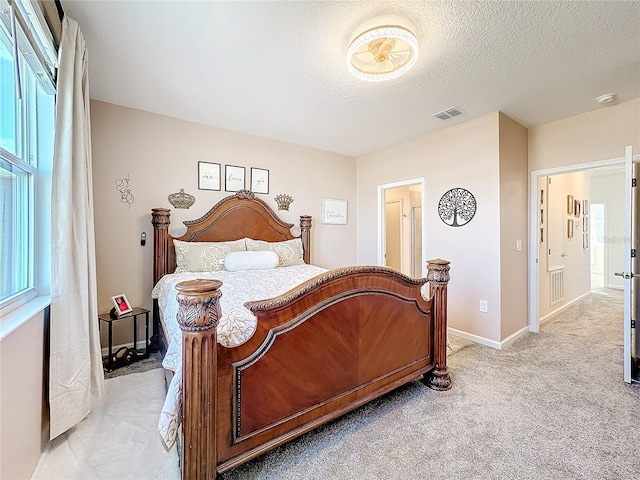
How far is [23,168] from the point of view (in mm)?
1550

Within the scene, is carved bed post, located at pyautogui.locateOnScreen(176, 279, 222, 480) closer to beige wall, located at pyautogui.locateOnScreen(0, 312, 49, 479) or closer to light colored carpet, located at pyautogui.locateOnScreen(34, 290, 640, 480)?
light colored carpet, located at pyautogui.locateOnScreen(34, 290, 640, 480)

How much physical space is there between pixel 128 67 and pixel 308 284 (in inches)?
92.1

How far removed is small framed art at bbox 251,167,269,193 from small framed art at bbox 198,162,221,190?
0.46m

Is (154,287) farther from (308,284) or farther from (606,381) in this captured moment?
(606,381)

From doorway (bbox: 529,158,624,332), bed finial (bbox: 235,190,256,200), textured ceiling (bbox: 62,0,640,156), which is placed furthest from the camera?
bed finial (bbox: 235,190,256,200)

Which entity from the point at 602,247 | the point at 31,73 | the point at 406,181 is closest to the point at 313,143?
the point at 406,181

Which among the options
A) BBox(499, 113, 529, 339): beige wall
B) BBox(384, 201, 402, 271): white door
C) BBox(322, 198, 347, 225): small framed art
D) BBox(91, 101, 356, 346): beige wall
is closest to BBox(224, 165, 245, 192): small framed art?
BBox(91, 101, 356, 346): beige wall

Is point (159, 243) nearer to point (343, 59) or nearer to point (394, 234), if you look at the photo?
point (343, 59)

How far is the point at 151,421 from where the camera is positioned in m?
1.81

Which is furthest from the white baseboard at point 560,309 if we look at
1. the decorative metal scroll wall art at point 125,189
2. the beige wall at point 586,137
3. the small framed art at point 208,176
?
the decorative metal scroll wall art at point 125,189

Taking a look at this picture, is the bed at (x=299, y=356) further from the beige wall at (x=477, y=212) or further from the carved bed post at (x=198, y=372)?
the beige wall at (x=477, y=212)

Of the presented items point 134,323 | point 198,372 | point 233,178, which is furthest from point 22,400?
point 233,178

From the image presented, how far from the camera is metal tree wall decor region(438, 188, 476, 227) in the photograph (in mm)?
3284

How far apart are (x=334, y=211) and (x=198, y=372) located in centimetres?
368
